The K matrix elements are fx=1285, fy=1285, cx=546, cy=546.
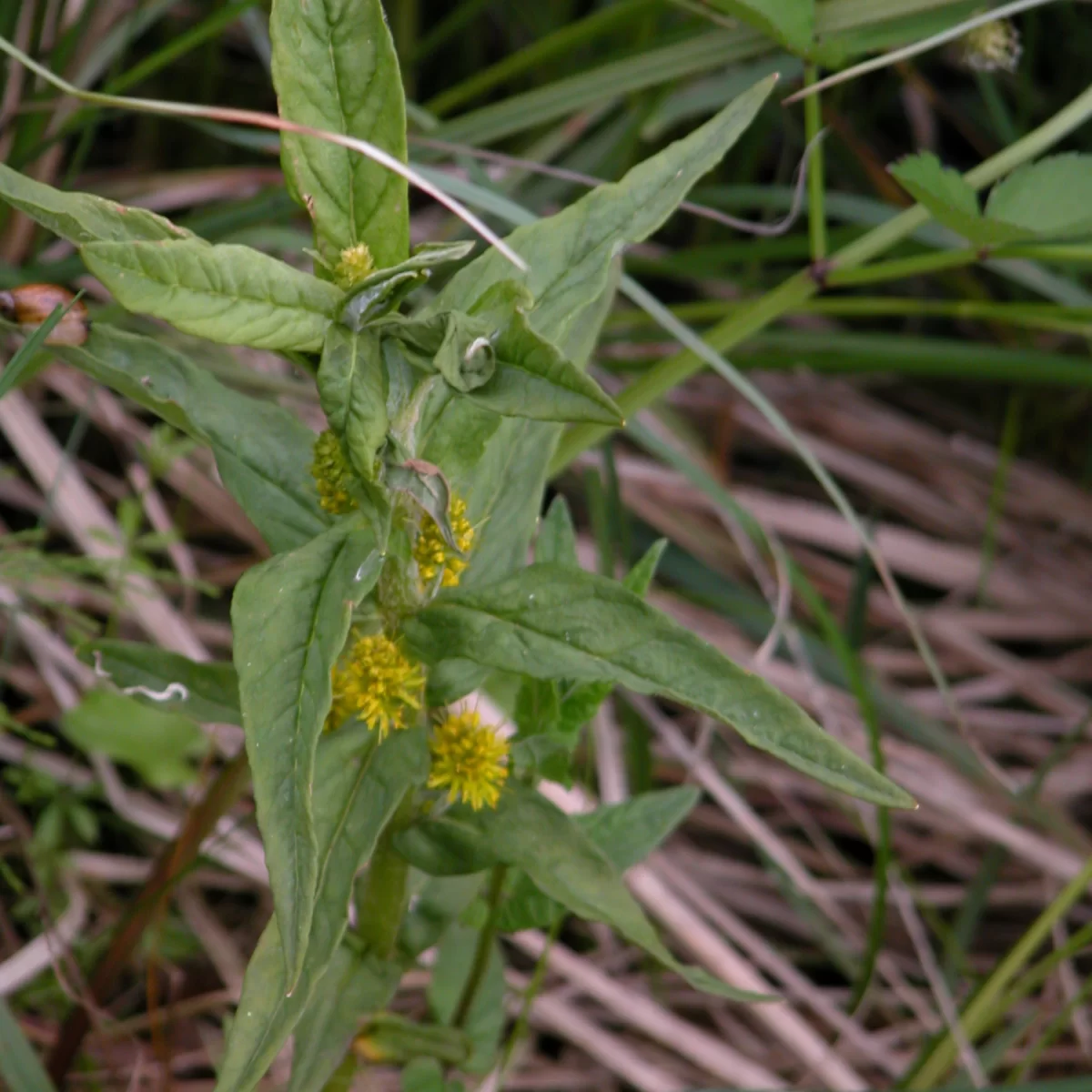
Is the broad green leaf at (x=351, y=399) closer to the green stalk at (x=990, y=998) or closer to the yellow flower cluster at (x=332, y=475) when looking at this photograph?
the yellow flower cluster at (x=332, y=475)

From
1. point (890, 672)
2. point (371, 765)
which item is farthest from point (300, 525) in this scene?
point (890, 672)

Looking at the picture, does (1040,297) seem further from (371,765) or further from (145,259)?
(145,259)

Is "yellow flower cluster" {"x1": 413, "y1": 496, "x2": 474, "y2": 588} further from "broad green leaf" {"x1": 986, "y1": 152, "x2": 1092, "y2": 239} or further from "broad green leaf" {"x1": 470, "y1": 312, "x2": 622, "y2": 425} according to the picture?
"broad green leaf" {"x1": 986, "y1": 152, "x2": 1092, "y2": 239}

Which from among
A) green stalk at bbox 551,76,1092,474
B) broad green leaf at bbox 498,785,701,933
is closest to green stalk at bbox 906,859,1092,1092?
broad green leaf at bbox 498,785,701,933

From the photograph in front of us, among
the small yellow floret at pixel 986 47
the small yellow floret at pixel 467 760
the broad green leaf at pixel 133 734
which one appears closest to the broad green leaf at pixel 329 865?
the small yellow floret at pixel 467 760

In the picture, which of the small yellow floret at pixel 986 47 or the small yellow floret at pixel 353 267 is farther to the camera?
the small yellow floret at pixel 986 47

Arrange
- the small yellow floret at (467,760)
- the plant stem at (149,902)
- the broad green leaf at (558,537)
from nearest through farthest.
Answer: the small yellow floret at (467,760) < the broad green leaf at (558,537) < the plant stem at (149,902)

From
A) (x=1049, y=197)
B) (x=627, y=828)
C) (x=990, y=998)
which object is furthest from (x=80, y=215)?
(x=990, y=998)

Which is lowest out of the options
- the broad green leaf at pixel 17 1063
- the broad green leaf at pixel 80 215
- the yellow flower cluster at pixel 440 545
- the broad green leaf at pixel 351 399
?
the broad green leaf at pixel 17 1063
